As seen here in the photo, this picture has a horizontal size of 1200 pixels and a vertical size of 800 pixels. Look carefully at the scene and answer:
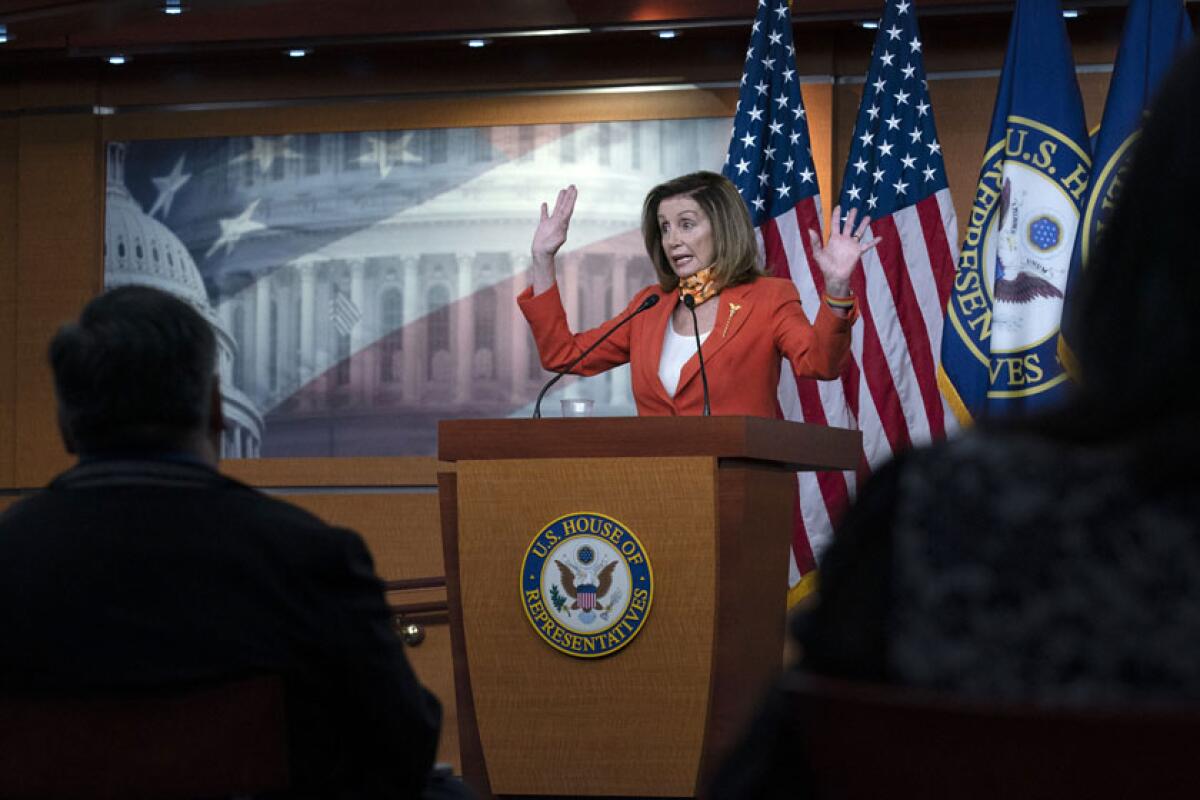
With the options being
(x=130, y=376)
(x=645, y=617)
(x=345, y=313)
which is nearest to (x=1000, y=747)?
(x=130, y=376)

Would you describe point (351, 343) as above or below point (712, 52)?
below

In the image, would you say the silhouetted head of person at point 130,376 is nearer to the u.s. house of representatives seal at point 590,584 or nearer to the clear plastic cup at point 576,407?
the u.s. house of representatives seal at point 590,584

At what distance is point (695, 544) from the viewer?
3283 mm

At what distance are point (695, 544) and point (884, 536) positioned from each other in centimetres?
235

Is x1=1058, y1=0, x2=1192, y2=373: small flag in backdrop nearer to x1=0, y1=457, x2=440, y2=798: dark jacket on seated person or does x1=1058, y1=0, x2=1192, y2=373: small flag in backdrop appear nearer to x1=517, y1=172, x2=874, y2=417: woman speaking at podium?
x1=517, y1=172, x2=874, y2=417: woman speaking at podium

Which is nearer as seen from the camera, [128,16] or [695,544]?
[695,544]

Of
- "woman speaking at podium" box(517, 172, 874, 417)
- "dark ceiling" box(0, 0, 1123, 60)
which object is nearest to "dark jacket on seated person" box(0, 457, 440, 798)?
"woman speaking at podium" box(517, 172, 874, 417)

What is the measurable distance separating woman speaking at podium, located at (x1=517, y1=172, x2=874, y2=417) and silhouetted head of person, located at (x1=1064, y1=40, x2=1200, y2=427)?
9.63 feet

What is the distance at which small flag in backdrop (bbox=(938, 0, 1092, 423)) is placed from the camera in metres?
5.17

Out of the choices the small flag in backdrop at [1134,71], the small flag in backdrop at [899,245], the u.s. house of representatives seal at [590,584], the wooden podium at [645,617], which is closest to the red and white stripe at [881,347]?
the small flag in backdrop at [899,245]

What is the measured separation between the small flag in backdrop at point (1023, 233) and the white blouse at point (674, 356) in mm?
1428

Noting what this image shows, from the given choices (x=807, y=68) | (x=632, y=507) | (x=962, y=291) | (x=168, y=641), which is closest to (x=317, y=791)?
(x=168, y=641)

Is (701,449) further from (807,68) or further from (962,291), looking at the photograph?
(807,68)

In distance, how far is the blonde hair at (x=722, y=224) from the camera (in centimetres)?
416
